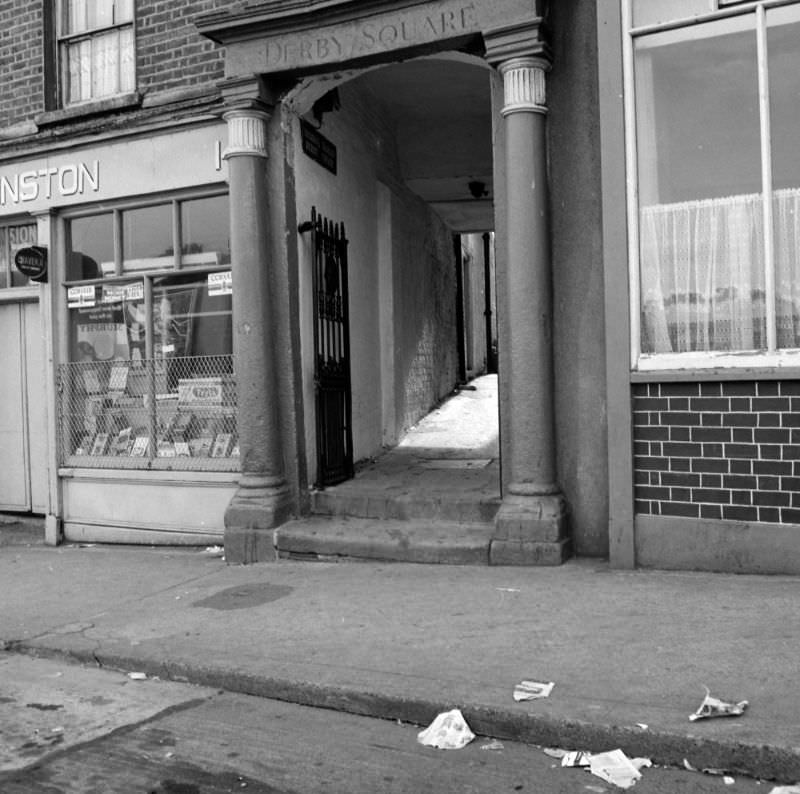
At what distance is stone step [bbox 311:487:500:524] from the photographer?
7145 millimetres

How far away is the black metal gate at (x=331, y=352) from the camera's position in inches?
319

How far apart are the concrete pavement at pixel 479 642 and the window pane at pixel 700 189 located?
1745 mm

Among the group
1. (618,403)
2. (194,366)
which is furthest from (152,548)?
(618,403)

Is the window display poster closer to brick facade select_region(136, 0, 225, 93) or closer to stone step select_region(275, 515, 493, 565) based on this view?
brick facade select_region(136, 0, 225, 93)

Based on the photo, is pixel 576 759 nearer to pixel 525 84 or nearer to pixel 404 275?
pixel 525 84

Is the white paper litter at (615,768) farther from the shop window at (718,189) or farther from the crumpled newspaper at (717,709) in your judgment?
the shop window at (718,189)

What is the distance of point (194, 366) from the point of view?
855cm

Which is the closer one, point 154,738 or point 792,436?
point 154,738

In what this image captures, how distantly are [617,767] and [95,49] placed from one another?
842 cm

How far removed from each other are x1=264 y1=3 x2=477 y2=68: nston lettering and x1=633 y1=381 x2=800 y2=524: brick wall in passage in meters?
3.02

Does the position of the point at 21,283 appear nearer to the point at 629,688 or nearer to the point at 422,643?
the point at 422,643

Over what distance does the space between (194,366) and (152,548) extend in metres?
1.76

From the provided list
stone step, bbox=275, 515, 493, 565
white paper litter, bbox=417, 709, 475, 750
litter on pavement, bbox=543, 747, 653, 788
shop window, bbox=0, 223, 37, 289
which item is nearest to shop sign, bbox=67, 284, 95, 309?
shop window, bbox=0, 223, 37, 289

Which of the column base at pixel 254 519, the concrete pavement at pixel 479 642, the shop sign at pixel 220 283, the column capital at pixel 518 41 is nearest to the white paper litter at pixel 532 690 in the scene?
the concrete pavement at pixel 479 642
